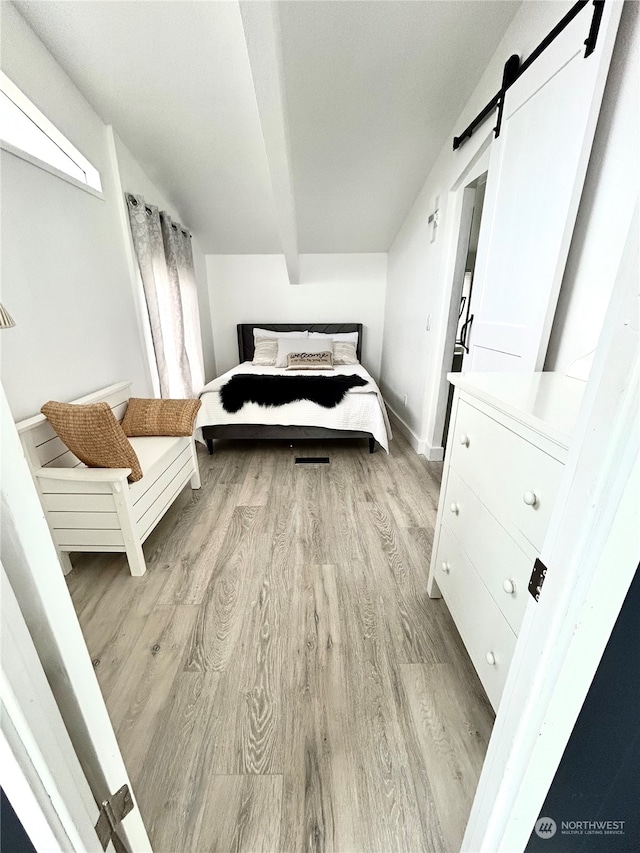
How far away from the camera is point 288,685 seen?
1100 millimetres

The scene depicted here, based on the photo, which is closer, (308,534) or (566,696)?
(566,696)

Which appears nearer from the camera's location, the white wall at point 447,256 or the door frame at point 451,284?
the white wall at point 447,256

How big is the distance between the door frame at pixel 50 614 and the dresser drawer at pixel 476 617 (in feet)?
2.97

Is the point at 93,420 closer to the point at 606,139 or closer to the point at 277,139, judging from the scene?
the point at 277,139

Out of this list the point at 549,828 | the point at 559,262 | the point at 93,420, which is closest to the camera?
the point at 549,828

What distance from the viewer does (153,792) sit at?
2.82 feet

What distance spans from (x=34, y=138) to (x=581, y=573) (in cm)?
304

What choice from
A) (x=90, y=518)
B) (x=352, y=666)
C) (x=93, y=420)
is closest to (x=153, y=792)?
(x=352, y=666)

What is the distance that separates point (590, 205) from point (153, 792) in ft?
7.34

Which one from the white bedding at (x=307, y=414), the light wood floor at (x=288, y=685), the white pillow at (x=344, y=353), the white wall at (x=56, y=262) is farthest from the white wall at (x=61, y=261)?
the white pillow at (x=344, y=353)

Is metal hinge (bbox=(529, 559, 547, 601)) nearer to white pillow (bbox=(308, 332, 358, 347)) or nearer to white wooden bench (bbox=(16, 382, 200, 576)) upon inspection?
white wooden bench (bbox=(16, 382, 200, 576))

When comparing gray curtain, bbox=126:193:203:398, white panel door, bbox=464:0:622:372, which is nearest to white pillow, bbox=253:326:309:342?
gray curtain, bbox=126:193:203:398

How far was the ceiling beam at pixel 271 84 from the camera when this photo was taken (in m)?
1.25

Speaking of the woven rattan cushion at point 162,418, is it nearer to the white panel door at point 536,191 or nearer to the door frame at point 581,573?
the white panel door at point 536,191
